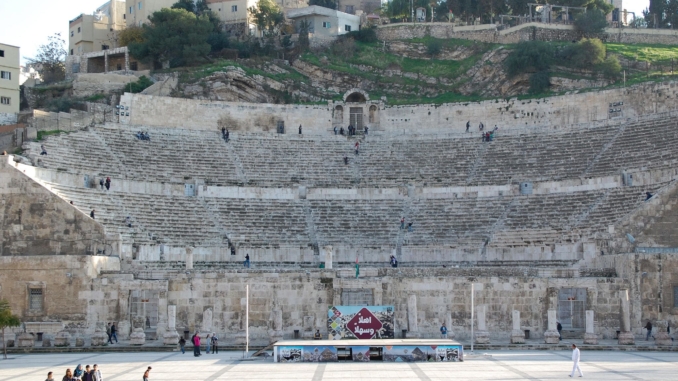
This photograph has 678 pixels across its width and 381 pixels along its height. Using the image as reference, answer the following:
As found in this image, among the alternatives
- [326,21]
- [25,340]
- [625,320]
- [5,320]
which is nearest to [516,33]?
[326,21]

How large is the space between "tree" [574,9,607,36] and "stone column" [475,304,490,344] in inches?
1371

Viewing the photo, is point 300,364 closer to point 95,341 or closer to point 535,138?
point 95,341

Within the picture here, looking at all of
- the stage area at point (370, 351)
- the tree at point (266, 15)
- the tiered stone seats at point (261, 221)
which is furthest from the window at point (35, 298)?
the tree at point (266, 15)

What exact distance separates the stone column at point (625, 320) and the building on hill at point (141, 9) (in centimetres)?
4267

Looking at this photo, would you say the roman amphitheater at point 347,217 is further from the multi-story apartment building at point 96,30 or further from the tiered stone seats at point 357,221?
the multi-story apartment building at point 96,30

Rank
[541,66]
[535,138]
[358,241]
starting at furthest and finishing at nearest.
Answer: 1. [541,66]
2. [535,138]
3. [358,241]

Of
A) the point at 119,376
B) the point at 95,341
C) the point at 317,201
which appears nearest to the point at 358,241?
the point at 317,201

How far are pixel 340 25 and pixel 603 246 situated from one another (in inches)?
1349

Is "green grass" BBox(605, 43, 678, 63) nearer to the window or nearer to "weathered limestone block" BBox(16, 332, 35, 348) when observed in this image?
the window

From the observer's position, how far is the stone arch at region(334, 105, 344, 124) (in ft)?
177

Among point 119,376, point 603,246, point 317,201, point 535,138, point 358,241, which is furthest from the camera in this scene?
point 535,138

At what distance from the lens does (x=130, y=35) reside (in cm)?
6303

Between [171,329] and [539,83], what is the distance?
3069 centimetres

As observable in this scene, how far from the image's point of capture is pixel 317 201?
151 ft
